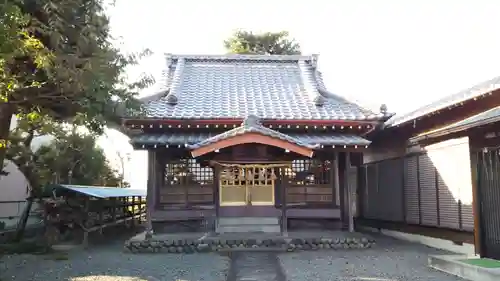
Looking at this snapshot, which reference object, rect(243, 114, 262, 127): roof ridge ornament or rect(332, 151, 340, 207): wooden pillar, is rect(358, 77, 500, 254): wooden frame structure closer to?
rect(332, 151, 340, 207): wooden pillar

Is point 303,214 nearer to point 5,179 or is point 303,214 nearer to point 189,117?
point 189,117

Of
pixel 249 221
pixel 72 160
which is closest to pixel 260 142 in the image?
pixel 249 221

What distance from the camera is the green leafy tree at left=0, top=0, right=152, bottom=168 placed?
7320 millimetres

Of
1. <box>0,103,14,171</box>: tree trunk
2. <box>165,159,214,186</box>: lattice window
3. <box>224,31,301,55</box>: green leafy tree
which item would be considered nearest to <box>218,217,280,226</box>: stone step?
<box>165,159,214,186</box>: lattice window

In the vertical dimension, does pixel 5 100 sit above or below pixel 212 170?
above

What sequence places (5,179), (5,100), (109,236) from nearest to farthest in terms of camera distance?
(5,100), (109,236), (5,179)

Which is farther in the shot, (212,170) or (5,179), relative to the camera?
(5,179)

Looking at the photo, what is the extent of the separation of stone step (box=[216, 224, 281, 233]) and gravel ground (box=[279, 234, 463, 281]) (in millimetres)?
1735

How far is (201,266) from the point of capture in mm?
9758

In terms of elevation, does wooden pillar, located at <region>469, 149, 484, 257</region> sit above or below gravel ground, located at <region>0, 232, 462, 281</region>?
above

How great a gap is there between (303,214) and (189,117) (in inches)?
173

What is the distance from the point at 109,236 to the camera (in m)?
16.6

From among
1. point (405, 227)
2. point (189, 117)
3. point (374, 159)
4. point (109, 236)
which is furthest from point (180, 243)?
point (374, 159)

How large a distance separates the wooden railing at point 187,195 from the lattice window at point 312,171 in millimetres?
2601
